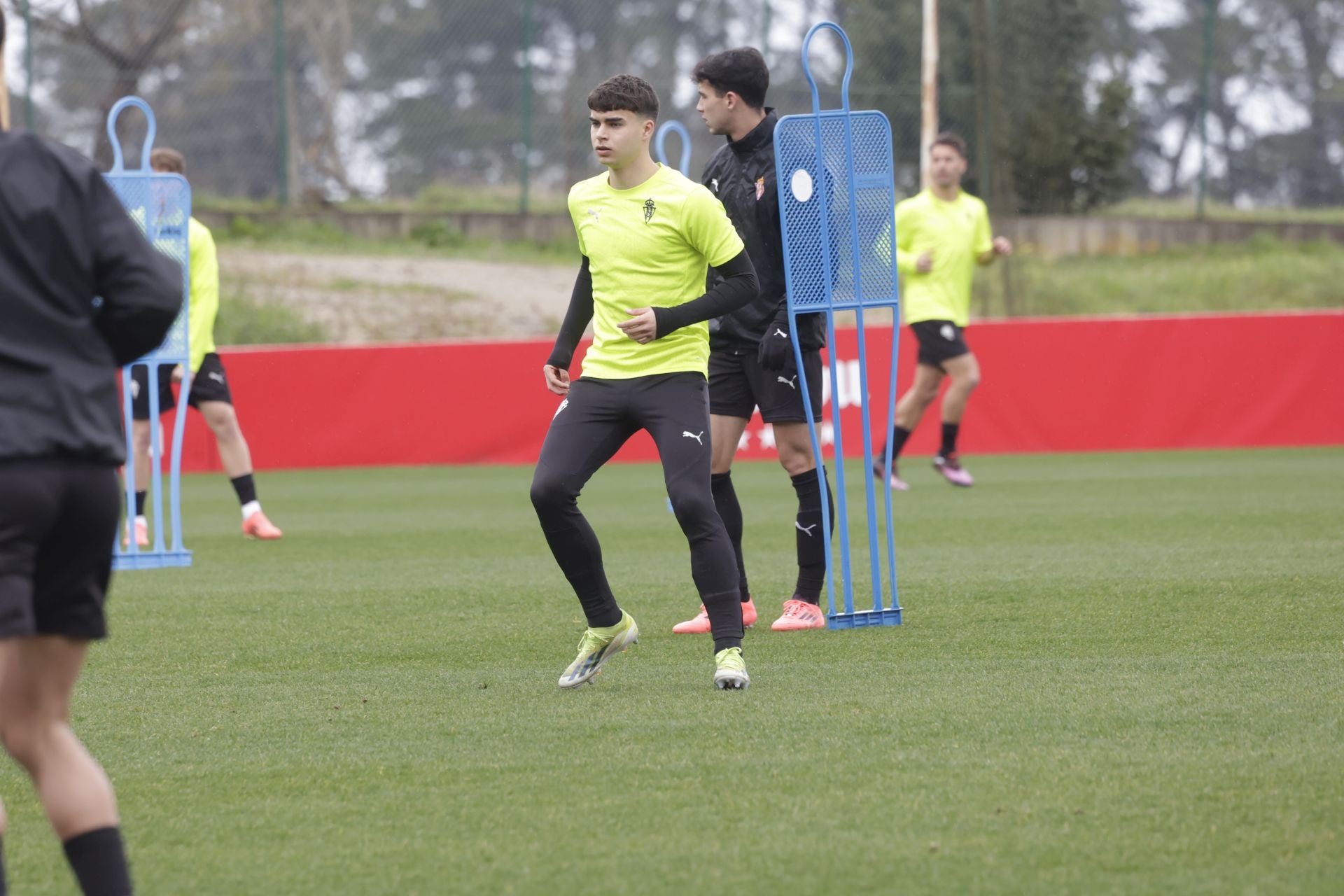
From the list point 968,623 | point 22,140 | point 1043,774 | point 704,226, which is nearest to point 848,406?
point 968,623

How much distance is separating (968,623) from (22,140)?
4264 millimetres

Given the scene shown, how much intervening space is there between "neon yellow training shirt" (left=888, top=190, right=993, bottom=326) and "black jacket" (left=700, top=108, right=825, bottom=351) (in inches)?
219

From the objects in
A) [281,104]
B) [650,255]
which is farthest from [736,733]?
[281,104]

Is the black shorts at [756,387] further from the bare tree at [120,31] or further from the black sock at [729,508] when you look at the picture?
the bare tree at [120,31]

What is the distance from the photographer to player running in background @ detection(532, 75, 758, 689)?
5.07 metres

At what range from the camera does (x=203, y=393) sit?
9.66m

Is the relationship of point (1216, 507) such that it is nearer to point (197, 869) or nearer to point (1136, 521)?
point (1136, 521)

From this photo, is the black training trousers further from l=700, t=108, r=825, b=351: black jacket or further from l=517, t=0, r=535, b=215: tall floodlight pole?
l=517, t=0, r=535, b=215: tall floodlight pole

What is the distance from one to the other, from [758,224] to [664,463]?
1.41 m

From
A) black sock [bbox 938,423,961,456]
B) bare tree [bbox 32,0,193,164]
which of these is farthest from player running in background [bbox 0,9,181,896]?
bare tree [bbox 32,0,193,164]

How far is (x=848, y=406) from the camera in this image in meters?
15.0

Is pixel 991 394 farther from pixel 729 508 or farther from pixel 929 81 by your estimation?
Answer: pixel 729 508

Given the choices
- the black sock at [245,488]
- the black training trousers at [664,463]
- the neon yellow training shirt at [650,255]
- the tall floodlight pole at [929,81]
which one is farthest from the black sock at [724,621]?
the tall floodlight pole at [929,81]

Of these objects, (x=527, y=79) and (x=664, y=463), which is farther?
(x=527, y=79)
